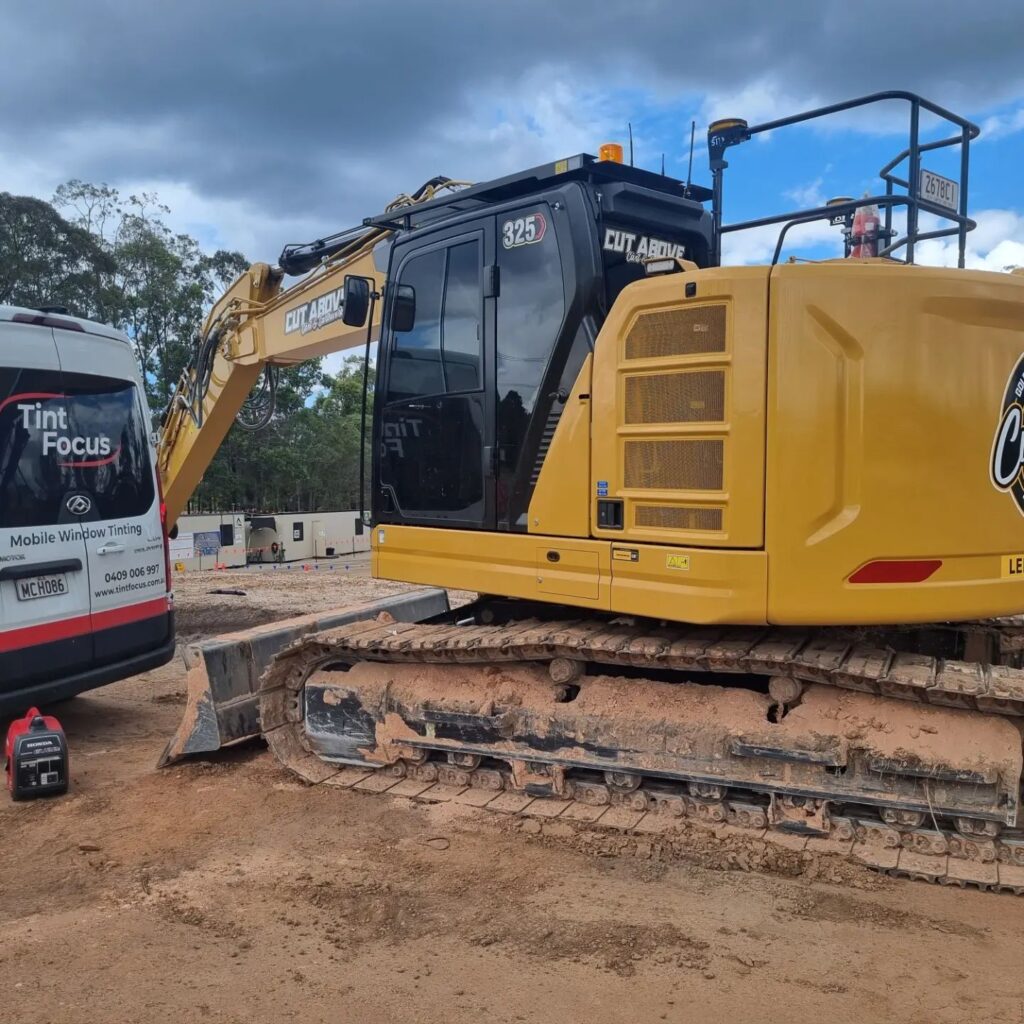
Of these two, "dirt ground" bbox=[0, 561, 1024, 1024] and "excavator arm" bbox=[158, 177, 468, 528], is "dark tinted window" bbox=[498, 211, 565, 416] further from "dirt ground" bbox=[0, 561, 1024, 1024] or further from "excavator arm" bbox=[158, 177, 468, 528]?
"dirt ground" bbox=[0, 561, 1024, 1024]

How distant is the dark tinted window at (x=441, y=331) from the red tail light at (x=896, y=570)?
6.75 ft

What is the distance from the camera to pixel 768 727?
12.8 feet

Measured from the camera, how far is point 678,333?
3.85 meters

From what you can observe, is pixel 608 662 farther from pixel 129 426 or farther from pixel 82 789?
pixel 129 426

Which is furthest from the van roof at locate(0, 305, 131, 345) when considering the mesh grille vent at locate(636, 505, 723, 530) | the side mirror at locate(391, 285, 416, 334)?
the mesh grille vent at locate(636, 505, 723, 530)

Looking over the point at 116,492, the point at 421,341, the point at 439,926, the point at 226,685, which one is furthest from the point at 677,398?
the point at 116,492

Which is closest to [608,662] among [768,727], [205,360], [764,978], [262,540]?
[768,727]

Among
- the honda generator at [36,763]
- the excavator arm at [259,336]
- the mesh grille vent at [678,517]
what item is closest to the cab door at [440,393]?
the excavator arm at [259,336]

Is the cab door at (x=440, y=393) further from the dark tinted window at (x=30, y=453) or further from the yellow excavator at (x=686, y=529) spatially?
the dark tinted window at (x=30, y=453)

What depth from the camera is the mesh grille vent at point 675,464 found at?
3.77 meters

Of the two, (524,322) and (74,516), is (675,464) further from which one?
(74,516)

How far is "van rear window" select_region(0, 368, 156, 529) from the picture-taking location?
17.5ft

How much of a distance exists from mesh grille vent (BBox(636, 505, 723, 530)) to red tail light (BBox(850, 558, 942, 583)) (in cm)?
59

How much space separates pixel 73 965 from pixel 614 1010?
6.13ft
